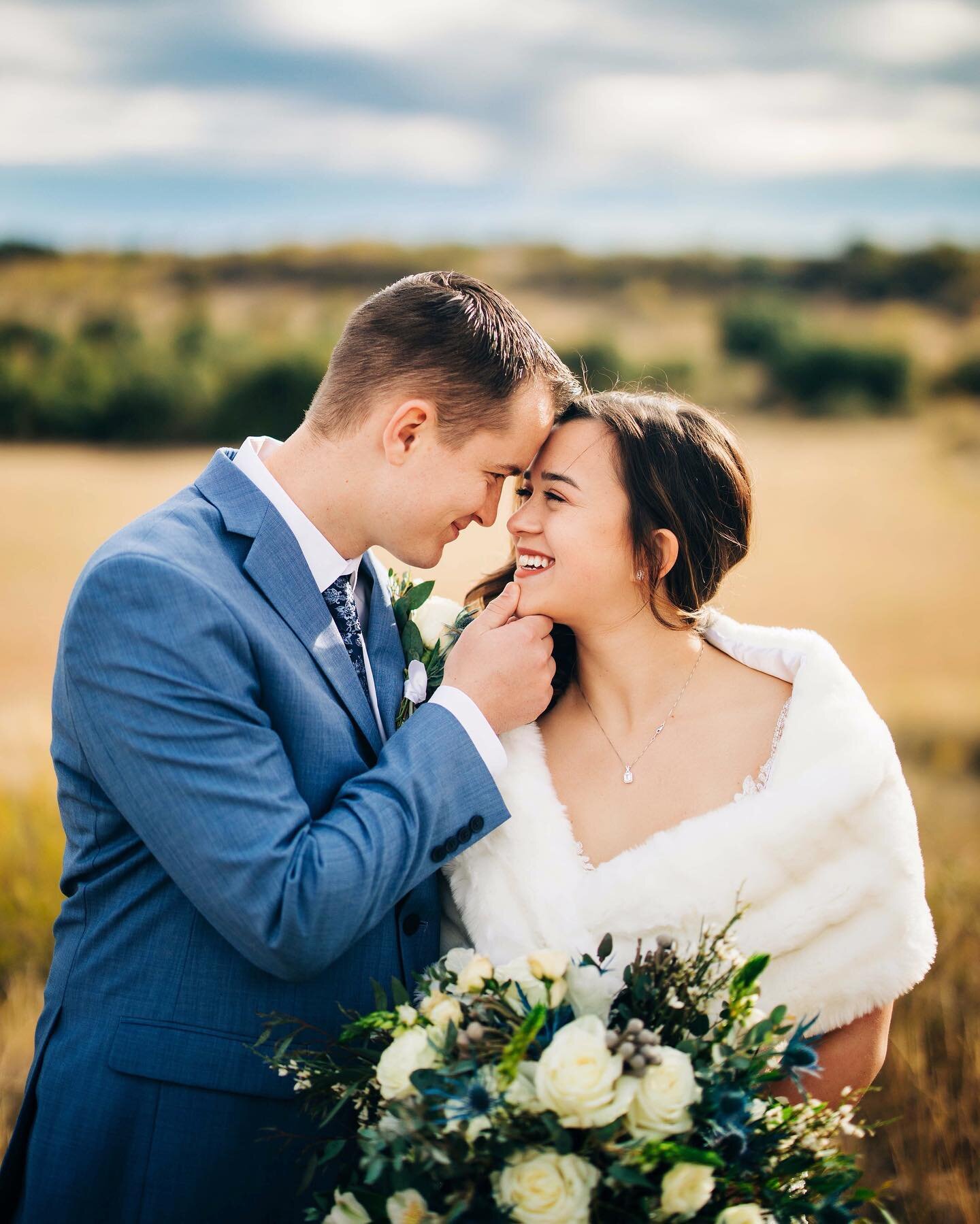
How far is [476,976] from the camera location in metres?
1.76

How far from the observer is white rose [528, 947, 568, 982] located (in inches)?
66.9

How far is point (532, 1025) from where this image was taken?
1.60 meters

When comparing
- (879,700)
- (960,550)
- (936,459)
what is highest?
(936,459)

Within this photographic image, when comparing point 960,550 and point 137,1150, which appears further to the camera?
point 960,550

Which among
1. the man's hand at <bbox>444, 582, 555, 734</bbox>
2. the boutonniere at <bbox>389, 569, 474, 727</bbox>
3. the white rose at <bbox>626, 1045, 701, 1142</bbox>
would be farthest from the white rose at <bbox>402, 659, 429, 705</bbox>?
the white rose at <bbox>626, 1045, 701, 1142</bbox>

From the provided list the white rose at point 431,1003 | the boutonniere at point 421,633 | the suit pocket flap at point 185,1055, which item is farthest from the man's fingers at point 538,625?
the suit pocket flap at point 185,1055

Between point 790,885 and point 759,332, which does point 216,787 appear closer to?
point 790,885

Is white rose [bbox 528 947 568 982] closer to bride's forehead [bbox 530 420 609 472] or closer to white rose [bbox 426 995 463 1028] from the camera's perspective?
white rose [bbox 426 995 463 1028]

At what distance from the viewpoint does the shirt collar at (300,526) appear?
→ 2203 millimetres

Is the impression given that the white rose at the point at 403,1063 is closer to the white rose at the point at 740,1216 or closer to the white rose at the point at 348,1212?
the white rose at the point at 348,1212

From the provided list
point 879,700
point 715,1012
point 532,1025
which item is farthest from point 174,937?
point 879,700

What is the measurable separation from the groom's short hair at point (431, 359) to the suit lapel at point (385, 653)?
436mm

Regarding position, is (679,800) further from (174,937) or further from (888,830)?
(174,937)

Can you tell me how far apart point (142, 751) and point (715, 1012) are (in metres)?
1.32
